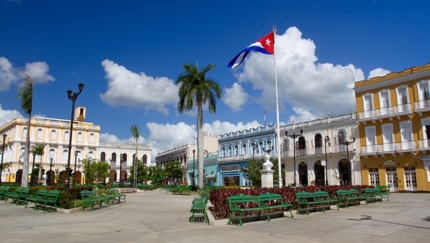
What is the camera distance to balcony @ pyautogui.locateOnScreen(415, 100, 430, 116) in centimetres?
3247

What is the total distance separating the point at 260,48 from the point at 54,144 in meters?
56.5

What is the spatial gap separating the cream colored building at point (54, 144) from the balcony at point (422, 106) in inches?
1852

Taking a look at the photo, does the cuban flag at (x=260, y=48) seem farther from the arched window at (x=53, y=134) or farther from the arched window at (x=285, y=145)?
the arched window at (x=53, y=134)

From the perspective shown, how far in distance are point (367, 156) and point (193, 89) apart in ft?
63.2

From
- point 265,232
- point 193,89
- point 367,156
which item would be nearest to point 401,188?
point 367,156

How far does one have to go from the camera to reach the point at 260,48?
67.7 feet

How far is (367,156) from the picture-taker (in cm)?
3684

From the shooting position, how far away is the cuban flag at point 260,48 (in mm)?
20547

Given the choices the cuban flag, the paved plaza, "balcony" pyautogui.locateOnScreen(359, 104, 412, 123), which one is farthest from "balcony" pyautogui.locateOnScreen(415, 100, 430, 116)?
the paved plaza

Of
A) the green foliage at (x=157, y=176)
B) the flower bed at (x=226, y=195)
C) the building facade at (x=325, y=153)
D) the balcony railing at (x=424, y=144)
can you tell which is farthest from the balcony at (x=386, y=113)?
the green foliage at (x=157, y=176)

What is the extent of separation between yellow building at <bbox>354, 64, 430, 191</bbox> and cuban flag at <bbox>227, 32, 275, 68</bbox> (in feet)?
64.7

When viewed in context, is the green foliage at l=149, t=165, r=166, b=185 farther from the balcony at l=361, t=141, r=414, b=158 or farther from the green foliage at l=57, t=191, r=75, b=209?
the green foliage at l=57, t=191, r=75, b=209

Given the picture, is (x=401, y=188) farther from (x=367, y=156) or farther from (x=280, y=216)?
(x=280, y=216)

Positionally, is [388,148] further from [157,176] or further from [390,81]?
[157,176]
